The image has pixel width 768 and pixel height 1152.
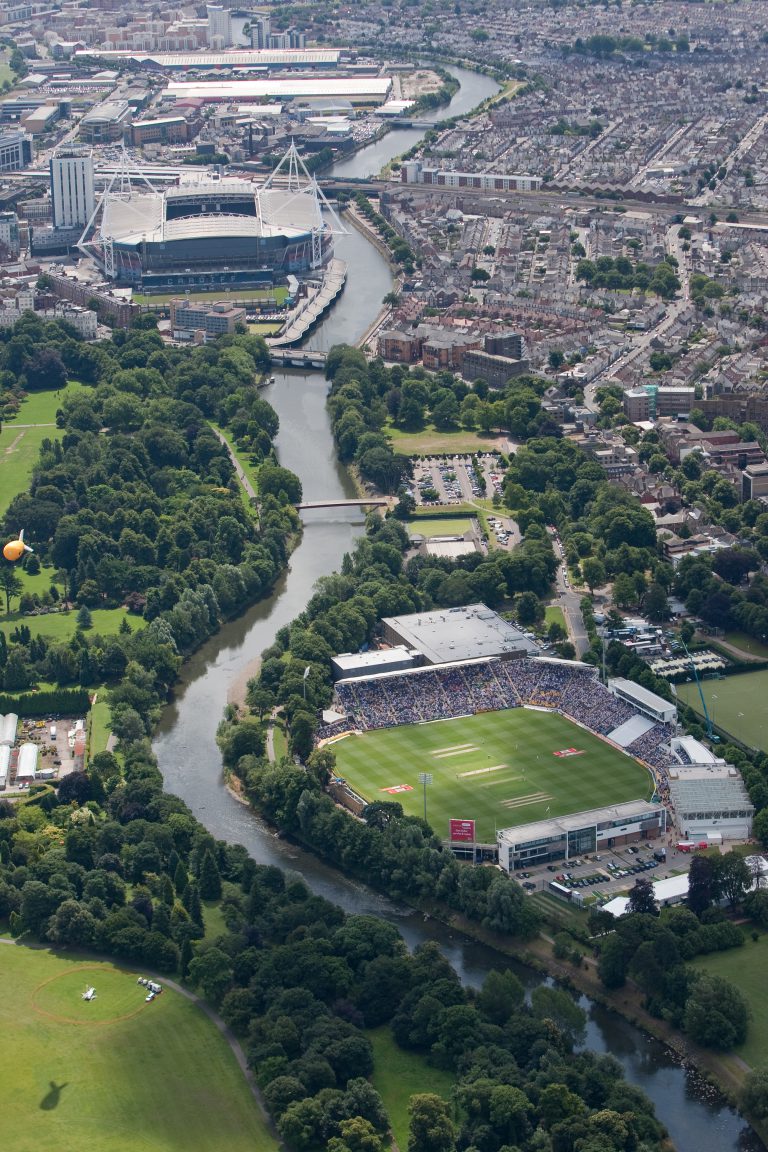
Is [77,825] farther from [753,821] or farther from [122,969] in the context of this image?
[753,821]

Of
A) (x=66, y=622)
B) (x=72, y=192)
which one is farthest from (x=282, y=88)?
(x=66, y=622)

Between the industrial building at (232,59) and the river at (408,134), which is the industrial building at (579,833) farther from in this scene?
the industrial building at (232,59)

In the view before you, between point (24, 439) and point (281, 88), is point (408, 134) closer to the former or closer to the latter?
point (281, 88)

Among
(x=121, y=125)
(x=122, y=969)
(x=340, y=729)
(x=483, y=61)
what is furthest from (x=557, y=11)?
(x=122, y=969)

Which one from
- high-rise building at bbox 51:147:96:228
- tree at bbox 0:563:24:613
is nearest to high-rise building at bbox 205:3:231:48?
high-rise building at bbox 51:147:96:228

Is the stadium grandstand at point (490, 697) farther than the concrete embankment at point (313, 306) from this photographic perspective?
No

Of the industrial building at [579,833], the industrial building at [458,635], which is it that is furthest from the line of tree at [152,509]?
the industrial building at [579,833]

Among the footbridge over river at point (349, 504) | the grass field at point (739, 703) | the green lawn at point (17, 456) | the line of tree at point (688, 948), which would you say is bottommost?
the green lawn at point (17, 456)
